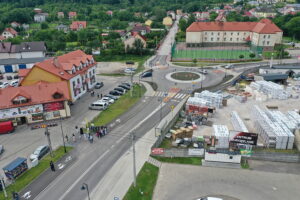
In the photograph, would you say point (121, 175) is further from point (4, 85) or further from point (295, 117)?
point (4, 85)

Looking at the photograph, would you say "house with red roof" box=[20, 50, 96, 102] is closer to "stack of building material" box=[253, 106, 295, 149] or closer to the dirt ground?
the dirt ground

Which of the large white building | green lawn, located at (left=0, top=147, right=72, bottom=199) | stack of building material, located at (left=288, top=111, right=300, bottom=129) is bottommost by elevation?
green lawn, located at (left=0, top=147, right=72, bottom=199)

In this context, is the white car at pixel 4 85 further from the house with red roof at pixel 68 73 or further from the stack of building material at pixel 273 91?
the stack of building material at pixel 273 91

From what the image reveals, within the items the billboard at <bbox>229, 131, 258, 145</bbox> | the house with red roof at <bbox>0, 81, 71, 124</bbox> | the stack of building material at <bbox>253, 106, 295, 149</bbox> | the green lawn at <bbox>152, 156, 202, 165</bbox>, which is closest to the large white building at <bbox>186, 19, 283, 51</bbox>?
the stack of building material at <bbox>253, 106, 295, 149</bbox>

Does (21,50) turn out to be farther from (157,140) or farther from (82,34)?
(157,140)

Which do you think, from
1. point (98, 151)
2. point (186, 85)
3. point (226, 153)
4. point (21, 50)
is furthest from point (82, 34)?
point (226, 153)

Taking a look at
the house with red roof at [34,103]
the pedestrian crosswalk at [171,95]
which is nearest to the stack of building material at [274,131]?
the pedestrian crosswalk at [171,95]

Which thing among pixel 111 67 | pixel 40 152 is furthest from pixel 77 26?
pixel 40 152

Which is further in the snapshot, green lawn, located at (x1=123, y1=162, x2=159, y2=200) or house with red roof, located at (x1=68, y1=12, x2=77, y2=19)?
house with red roof, located at (x1=68, y1=12, x2=77, y2=19)
